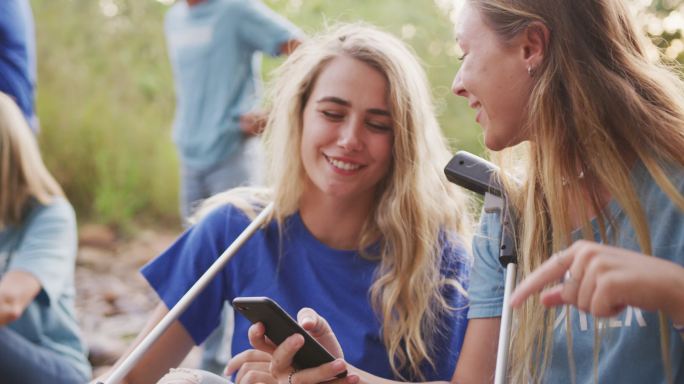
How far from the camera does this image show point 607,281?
3.76 feet

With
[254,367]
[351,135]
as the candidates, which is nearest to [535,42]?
[351,135]

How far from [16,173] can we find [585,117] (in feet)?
5.54

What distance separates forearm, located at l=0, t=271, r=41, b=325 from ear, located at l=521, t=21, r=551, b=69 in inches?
58.8

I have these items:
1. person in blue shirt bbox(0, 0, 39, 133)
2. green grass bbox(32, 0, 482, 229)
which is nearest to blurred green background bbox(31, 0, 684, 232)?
green grass bbox(32, 0, 482, 229)

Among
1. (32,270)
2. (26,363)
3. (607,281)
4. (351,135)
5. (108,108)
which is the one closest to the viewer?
(607,281)

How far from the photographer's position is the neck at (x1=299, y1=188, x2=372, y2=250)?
2094 mm

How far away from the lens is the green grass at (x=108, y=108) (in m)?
5.94

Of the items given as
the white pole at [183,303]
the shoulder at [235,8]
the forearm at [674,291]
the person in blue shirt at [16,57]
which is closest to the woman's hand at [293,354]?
the white pole at [183,303]

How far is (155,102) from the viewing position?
612 cm

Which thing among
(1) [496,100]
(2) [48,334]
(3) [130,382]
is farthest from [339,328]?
(2) [48,334]

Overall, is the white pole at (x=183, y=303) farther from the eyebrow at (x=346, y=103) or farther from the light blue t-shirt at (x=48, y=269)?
the light blue t-shirt at (x=48, y=269)

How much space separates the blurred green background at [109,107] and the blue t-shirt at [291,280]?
369 centimetres

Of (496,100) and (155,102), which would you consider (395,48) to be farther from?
(155,102)

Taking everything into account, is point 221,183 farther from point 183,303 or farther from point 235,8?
point 183,303
